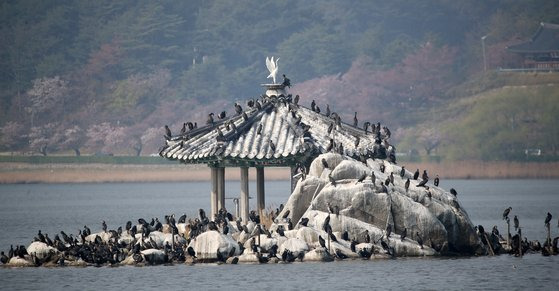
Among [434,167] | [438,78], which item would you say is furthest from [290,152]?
[438,78]

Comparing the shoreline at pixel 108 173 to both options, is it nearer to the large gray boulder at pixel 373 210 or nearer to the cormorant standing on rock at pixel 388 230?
the large gray boulder at pixel 373 210

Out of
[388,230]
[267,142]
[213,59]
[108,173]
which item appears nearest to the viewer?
[388,230]

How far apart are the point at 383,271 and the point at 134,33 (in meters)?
126

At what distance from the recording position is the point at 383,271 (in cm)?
4881

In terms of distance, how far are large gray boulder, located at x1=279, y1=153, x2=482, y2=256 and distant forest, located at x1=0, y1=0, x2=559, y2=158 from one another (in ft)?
320

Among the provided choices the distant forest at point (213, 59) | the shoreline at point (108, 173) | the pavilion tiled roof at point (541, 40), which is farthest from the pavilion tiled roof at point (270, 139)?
the pavilion tiled roof at point (541, 40)

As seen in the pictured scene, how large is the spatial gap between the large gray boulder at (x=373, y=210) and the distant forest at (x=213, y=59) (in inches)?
3844

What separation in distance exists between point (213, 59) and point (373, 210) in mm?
119567

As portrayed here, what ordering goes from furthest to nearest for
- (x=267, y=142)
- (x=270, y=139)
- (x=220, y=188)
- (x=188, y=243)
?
(x=220, y=188) → (x=270, y=139) → (x=267, y=142) → (x=188, y=243)

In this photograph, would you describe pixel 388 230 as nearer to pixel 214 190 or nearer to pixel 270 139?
pixel 270 139

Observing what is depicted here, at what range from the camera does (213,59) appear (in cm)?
16938

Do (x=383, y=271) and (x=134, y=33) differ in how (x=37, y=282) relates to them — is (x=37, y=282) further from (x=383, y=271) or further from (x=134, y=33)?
(x=134, y=33)

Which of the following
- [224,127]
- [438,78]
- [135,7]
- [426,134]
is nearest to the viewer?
[224,127]

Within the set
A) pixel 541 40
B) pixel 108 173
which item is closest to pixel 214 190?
pixel 108 173
